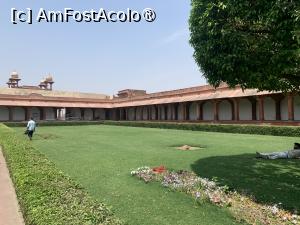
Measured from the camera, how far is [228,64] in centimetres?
750

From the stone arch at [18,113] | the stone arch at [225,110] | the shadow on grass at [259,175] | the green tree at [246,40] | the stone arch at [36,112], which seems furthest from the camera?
the stone arch at [36,112]

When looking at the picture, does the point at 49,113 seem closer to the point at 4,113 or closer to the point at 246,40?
the point at 4,113

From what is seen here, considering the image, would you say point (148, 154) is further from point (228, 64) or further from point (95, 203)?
point (95, 203)

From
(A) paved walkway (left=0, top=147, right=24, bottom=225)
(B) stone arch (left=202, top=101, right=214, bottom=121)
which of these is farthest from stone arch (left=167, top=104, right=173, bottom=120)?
(A) paved walkway (left=0, top=147, right=24, bottom=225)

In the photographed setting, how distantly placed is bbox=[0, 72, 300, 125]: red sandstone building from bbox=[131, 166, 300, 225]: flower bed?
18.7 metres

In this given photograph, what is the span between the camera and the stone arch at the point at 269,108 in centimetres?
3183

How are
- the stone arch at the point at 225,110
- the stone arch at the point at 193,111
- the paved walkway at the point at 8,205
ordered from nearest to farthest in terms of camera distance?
the paved walkway at the point at 8,205 → the stone arch at the point at 225,110 → the stone arch at the point at 193,111

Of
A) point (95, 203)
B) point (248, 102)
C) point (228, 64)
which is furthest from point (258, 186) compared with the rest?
point (248, 102)

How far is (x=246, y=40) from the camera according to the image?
7344mm

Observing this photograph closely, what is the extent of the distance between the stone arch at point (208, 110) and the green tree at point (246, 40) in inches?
1220

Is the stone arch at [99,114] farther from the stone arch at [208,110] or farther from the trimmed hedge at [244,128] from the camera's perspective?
the trimmed hedge at [244,128]

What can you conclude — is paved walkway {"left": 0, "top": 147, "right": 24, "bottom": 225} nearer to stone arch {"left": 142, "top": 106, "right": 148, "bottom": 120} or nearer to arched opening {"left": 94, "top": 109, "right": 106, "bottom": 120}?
stone arch {"left": 142, "top": 106, "right": 148, "bottom": 120}

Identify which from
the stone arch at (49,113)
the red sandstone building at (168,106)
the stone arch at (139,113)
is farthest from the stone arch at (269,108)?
the stone arch at (49,113)

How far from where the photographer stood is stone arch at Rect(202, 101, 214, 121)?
39.3m
